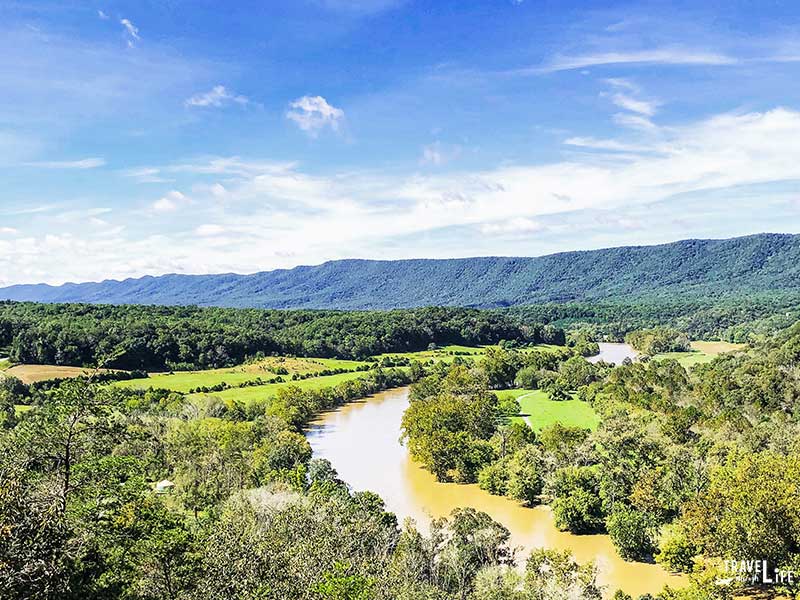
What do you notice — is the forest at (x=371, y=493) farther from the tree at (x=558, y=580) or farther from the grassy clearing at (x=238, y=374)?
the grassy clearing at (x=238, y=374)

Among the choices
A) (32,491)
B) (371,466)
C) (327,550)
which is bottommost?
(371,466)

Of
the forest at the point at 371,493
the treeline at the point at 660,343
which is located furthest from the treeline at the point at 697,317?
the forest at the point at 371,493

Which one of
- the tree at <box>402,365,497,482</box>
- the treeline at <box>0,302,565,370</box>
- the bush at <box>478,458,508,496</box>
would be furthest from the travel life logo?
the treeline at <box>0,302,565,370</box>

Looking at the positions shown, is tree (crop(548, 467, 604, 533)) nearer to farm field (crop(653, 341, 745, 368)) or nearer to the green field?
the green field

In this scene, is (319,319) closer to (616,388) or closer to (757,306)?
(616,388)

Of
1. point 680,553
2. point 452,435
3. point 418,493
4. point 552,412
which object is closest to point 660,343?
point 552,412

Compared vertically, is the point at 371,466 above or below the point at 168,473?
below

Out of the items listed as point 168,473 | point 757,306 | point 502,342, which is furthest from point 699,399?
point 757,306
